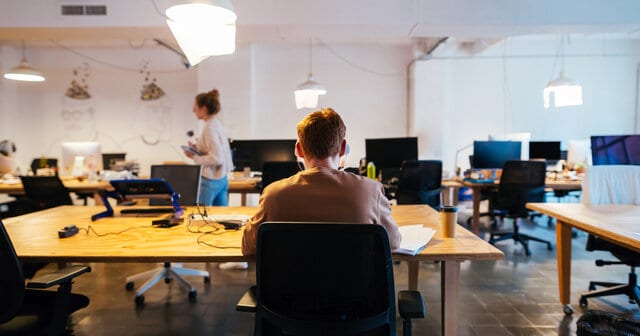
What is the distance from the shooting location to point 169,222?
2.10 metres

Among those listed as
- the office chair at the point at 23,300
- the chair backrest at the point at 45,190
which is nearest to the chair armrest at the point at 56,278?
the office chair at the point at 23,300

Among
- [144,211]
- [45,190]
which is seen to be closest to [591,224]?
[144,211]

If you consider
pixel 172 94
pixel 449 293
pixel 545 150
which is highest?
pixel 172 94

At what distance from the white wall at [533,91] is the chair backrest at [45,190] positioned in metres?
5.88

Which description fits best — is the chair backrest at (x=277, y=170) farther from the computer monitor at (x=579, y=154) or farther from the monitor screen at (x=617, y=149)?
the computer monitor at (x=579, y=154)

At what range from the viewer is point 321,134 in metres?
1.36

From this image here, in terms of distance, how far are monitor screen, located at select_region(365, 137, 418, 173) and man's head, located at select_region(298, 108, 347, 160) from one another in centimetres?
332

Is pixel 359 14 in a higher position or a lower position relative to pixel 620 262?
higher

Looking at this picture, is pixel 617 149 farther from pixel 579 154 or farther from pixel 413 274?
pixel 413 274

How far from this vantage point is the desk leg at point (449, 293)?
5.36ft

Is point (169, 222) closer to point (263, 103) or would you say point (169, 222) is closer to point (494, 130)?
point (263, 103)

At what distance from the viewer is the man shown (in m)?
1.21

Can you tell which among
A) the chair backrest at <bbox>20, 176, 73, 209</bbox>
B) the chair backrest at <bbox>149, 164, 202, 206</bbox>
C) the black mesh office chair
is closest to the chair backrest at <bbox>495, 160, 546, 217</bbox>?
the black mesh office chair

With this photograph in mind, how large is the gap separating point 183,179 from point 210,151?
0.51 meters
